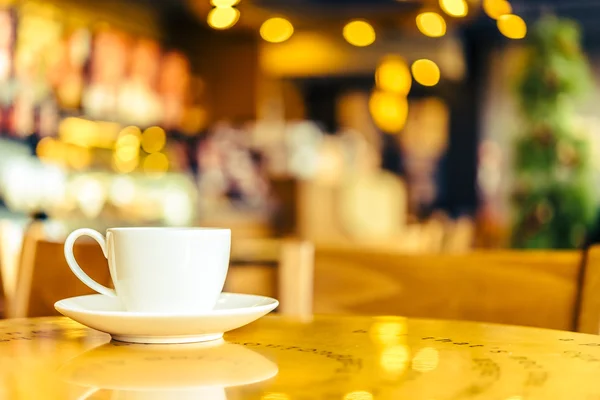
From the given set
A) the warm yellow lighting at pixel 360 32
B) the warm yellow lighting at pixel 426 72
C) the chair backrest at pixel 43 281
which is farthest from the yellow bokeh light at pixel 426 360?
the warm yellow lighting at pixel 426 72

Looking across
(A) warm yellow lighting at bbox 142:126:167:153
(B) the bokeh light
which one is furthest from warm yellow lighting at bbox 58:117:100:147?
(A) warm yellow lighting at bbox 142:126:167:153

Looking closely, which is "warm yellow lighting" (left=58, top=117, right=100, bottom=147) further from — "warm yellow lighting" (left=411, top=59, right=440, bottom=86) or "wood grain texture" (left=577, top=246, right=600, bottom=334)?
"wood grain texture" (left=577, top=246, right=600, bottom=334)

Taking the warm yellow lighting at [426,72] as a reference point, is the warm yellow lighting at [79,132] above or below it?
below

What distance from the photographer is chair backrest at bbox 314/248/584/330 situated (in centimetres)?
108

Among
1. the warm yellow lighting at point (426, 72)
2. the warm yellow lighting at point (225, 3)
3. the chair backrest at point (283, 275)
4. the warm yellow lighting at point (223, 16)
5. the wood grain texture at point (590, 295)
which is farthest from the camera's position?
the warm yellow lighting at point (426, 72)

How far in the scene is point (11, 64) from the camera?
5246mm

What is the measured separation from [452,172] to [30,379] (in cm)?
989

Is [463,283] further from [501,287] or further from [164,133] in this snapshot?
[164,133]

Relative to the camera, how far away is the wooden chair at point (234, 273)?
1150 mm

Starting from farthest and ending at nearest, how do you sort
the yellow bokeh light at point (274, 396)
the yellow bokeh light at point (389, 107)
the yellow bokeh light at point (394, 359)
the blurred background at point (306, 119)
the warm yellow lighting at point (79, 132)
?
the yellow bokeh light at point (389, 107) < the warm yellow lighting at point (79, 132) < the blurred background at point (306, 119) < the yellow bokeh light at point (394, 359) < the yellow bokeh light at point (274, 396)

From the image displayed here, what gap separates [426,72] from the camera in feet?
30.7

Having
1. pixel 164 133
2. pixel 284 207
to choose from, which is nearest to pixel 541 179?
pixel 284 207

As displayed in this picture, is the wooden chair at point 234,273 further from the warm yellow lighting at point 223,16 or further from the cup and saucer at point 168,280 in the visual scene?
the warm yellow lighting at point 223,16

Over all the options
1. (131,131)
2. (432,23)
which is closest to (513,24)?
(432,23)
